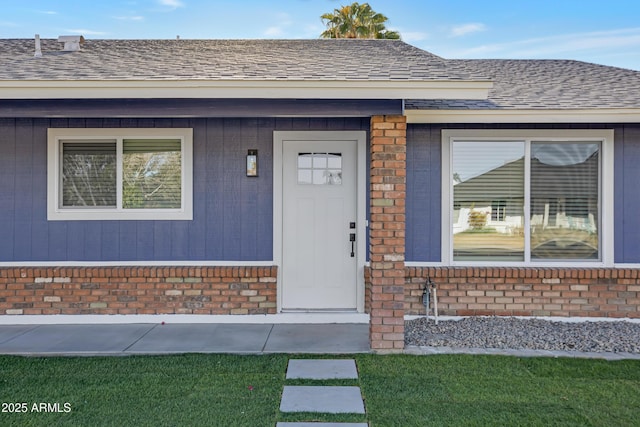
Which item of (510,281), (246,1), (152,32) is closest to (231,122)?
(510,281)

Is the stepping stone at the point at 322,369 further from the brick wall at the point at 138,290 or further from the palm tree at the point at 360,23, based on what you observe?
the palm tree at the point at 360,23

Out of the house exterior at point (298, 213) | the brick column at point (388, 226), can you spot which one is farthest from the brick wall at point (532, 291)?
the brick column at point (388, 226)

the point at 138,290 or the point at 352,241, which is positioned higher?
the point at 352,241

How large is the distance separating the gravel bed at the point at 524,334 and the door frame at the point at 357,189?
38.5 inches

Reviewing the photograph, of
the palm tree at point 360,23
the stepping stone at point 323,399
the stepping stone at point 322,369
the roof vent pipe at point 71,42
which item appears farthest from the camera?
the palm tree at point 360,23

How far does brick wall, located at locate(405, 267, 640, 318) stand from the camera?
19.0 ft

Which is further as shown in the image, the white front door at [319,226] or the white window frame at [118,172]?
the white front door at [319,226]

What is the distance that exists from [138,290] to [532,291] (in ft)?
16.3

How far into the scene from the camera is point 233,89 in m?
4.27

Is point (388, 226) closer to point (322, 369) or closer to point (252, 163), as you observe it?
point (322, 369)

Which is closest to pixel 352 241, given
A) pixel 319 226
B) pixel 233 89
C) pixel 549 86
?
pixel 319 226

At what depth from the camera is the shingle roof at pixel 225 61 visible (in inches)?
177

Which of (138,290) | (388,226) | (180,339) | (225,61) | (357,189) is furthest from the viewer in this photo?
(357,189)

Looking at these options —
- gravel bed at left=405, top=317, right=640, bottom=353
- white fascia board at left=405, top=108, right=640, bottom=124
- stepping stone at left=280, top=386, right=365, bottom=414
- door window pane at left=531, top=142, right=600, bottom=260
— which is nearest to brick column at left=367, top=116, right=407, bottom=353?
gravel bed at left=405, top=317, right=640, bottom=353
